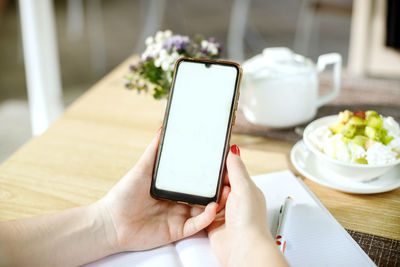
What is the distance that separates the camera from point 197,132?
64cm

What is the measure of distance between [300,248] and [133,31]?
363cm

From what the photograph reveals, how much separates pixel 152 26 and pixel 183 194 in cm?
350

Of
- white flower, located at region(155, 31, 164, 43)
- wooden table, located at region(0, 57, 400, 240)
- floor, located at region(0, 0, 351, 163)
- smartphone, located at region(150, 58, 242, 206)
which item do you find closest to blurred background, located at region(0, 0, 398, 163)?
floor, located at region(0, 0, 351, 163)

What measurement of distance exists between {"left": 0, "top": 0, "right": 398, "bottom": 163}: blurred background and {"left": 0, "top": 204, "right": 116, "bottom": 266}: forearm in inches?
67.0

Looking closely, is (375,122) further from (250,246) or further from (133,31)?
(133,31)

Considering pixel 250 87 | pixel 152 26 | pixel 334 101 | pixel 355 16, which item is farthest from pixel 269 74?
pixel 152 26

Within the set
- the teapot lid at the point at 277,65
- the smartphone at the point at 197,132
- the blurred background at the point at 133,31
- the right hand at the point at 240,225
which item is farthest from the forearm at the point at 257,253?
the blurred background at the point at 133,31

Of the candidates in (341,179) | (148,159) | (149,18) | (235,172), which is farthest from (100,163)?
(149,18)

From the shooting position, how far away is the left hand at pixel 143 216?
0.60 meters

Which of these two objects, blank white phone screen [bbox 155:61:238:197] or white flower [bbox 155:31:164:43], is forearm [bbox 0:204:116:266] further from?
white flower [bbox 155:31:164:43]

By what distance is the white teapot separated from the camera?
2.80 ft

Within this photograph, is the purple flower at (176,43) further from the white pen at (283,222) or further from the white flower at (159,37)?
the white pen at (283,222)

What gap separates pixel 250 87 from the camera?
871mm

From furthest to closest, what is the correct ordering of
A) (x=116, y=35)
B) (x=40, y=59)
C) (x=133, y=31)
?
(x=133, y=31), (x=116, y=35), (x=40, y=59)
